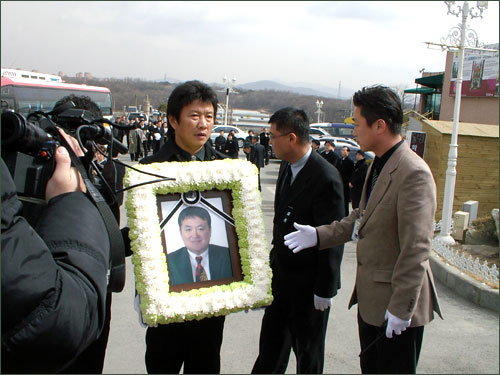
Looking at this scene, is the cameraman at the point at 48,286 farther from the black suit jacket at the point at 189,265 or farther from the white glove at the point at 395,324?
the white glove at the point at 395,324

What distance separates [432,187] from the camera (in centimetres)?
216

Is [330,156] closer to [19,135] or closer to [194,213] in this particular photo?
[194,213]

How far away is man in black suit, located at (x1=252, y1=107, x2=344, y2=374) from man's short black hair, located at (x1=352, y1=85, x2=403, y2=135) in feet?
1.93

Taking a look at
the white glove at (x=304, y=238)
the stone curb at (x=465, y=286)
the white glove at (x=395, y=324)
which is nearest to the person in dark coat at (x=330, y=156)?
the stone curb at (x=465, y=286)

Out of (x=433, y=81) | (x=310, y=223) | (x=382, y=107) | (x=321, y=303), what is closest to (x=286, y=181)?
(x=310, y=223)

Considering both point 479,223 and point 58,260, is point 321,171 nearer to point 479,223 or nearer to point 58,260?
point 58,260

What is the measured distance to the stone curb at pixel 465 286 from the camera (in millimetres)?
4988

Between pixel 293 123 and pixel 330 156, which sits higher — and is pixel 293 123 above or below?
above

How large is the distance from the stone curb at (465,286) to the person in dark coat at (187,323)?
3.85 m

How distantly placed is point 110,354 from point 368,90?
2840mm

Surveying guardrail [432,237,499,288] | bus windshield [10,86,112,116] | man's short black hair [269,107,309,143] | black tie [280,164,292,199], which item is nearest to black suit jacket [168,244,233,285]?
black tie [280,164,292,199]

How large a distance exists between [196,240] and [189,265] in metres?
0.12

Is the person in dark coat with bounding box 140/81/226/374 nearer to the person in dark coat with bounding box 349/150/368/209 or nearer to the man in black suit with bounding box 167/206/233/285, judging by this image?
the man in black suit with bounding box 167/206/233/285

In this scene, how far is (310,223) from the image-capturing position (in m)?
2.88
